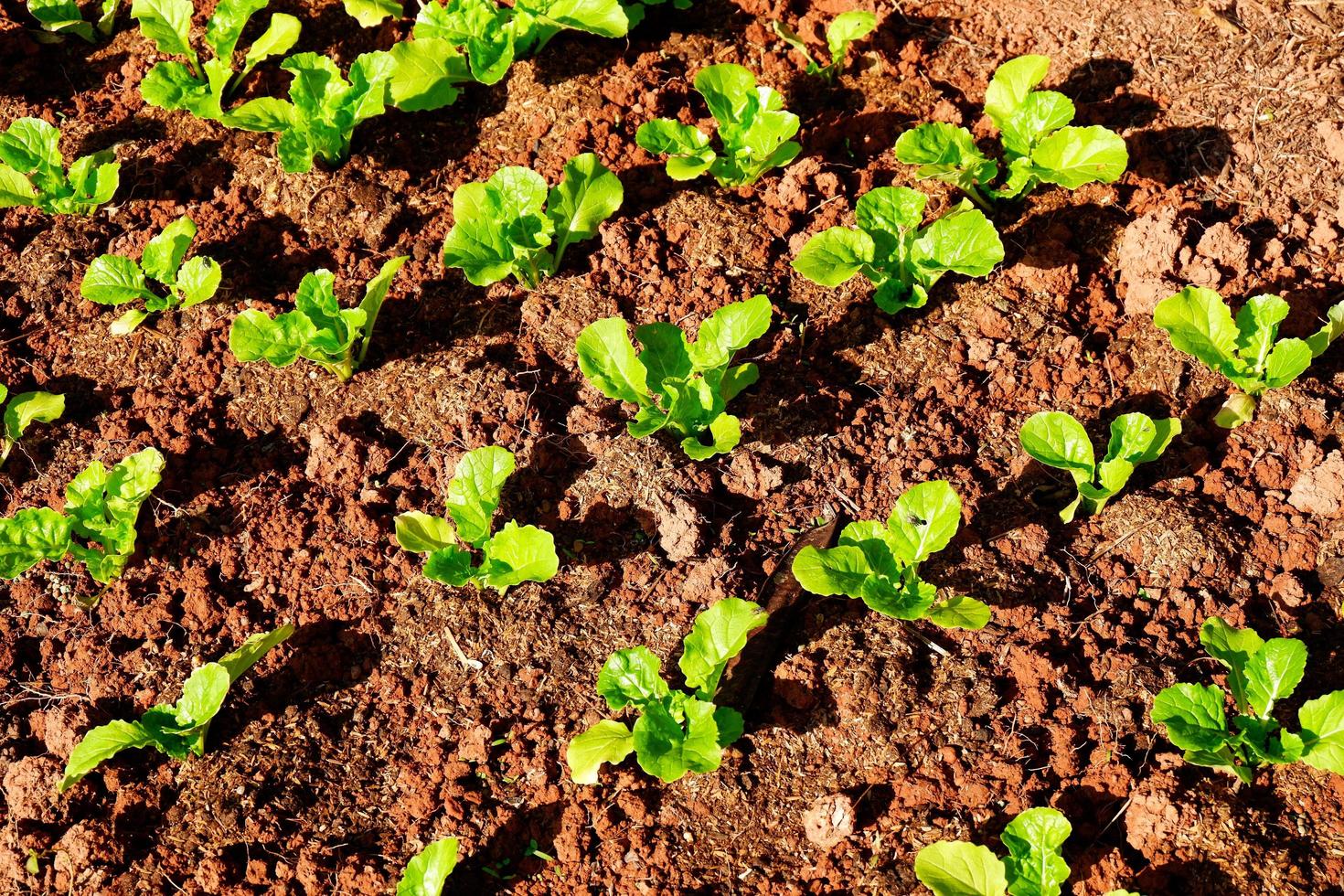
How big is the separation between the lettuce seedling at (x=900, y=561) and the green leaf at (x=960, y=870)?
540 mm

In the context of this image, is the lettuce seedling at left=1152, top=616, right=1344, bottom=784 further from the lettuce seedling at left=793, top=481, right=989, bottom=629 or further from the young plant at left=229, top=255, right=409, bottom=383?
the young plant at left=229, top=255, right=409, bottom=383

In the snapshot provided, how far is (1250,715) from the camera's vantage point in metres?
2.89

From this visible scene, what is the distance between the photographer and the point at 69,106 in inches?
163

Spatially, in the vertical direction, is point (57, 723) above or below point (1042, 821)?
below

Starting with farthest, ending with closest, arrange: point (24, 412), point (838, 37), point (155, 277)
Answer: point (838, 37), point (155, 277), point (24, 412)

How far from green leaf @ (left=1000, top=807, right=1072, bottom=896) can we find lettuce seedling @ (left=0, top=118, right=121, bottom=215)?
333cm

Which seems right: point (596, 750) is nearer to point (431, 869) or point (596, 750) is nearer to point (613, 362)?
point (431, 869)

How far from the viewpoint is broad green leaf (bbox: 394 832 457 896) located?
8.98 ft

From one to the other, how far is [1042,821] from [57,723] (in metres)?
2.55

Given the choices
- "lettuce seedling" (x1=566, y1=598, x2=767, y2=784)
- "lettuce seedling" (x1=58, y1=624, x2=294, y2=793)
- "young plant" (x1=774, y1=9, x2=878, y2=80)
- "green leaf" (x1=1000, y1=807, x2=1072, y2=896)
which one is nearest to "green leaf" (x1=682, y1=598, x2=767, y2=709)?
"lettuce seedling" (x1=566, y1=598, x2=767, y2=784)

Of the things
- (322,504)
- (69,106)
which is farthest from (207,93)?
(322,504)

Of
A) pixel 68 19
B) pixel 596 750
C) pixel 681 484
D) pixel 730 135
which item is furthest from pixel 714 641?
pixel 68 19

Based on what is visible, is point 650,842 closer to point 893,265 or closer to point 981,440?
point 981,440

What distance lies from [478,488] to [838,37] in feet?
6.57
